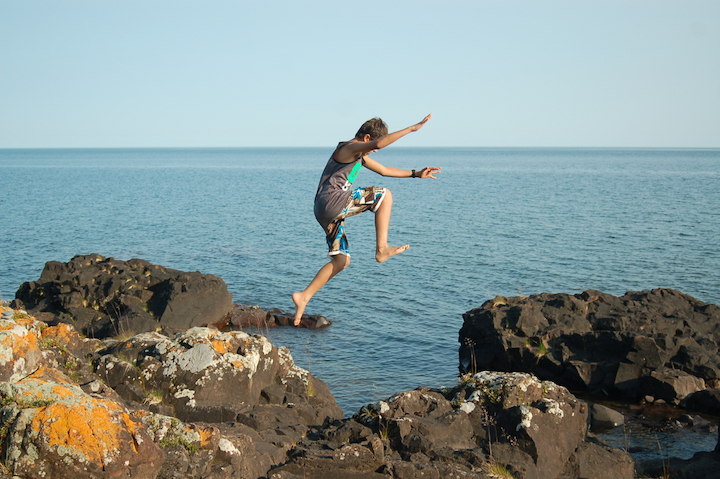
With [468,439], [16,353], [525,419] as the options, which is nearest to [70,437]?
[16,353]

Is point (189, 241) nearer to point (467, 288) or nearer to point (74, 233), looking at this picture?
point (74, 233)

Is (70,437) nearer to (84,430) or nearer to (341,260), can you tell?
(84,430)

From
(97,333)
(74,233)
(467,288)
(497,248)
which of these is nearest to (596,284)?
(467,288)

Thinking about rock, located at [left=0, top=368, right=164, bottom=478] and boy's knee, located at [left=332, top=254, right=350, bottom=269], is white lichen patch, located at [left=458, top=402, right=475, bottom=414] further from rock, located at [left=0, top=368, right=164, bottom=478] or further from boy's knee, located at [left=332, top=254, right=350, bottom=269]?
rock, located at [left=0, top=368, right=164, bottom=478]

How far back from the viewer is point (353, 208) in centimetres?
807

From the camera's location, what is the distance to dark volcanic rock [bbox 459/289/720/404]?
1872 centimetres

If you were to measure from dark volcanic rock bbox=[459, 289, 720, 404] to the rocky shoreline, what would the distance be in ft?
0.21

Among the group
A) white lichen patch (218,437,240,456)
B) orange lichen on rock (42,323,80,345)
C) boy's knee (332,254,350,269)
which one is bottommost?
white lichen patch (218,437,240,456)

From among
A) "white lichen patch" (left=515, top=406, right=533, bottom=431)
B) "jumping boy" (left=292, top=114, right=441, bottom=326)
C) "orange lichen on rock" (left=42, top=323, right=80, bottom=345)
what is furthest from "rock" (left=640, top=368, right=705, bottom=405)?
"orange lichen on rock" (left=42, top=323, right=80, bottom=345)

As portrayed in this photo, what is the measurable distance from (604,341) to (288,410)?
12.8m

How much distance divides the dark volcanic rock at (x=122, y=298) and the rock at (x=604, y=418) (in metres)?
14.9

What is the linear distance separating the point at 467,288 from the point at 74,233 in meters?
35.1

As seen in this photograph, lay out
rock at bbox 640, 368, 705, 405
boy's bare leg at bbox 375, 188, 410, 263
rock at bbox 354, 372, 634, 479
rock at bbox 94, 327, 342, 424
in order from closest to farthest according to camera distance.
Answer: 1. boy's bare leg at bbox 375, 188, 410, 263
2. rock at bbox 354, 372, 634, 479
3. rock at bbox 94, 327, 342, 424
4. rock at bbox 640, 368, 705, 405

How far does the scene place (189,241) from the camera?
4803 centimetres
